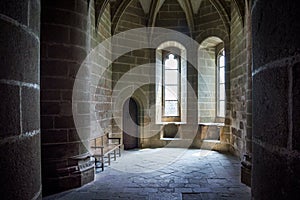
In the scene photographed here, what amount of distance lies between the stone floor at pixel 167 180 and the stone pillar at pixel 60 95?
28 cm

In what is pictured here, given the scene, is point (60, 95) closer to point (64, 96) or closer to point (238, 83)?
point (64, 96)

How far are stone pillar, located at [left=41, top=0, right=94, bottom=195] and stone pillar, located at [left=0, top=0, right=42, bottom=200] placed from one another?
2799mm

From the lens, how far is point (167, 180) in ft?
14.0

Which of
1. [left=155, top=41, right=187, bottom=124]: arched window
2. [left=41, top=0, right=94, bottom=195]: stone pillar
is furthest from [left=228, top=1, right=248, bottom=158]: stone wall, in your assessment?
[left=41, top=0, right=94, bottom=195]: stone pillar

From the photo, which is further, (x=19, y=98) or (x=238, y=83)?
(x=238, y=83)

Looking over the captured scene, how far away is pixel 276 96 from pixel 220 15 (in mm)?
6552

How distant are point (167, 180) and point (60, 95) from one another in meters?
2.15

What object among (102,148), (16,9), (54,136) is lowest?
(102,148)

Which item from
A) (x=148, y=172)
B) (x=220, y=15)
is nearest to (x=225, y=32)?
(x=220, y=15)

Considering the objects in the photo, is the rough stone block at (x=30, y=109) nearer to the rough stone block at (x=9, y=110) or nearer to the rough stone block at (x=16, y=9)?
the rough stone block at (x=9, y=110)

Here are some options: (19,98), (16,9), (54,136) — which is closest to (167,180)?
(54,136)

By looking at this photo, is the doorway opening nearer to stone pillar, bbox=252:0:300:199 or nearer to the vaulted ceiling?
the vaulted ceiling

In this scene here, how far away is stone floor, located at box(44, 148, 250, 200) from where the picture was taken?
354 centimetres

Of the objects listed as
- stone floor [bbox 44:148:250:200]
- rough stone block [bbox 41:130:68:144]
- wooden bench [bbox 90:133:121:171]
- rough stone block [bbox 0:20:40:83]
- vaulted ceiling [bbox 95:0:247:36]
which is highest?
vaulted ceiling [bbox 95:0:247:36]
